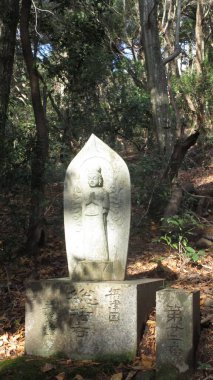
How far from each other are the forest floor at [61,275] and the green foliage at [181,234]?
0.16m

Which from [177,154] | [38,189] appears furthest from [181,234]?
[38,189]

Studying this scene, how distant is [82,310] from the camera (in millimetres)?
5645

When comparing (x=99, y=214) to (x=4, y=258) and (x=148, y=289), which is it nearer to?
(x=148, y=289)

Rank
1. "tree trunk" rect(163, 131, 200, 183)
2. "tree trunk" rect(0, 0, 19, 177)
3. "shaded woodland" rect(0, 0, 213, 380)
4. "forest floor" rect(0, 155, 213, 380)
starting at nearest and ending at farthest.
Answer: "forest floor" rect(0, 155, 213, 380) → "shaded woodland" rect(0, 0, 213, 380) → "tree trunk" rect(0, 0, 19, 177) → "tree trunk" rect(163, 131, 200, 183)

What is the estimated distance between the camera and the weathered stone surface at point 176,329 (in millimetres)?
4891

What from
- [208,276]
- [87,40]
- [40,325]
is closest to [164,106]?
[87,40]

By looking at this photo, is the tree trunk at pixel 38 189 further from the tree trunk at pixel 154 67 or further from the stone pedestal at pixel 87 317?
the stone pedestal at pixel 87 317

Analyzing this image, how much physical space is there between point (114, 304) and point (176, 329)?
2.69 feet

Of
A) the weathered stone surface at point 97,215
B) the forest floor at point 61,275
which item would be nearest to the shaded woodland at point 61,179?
the forest floor at point 61,275

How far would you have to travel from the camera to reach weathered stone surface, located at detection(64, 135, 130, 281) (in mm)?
5906

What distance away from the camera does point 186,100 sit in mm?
18047

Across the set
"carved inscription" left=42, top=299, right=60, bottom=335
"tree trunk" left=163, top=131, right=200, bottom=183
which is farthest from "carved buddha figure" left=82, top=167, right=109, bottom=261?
"tree trunk" left=163, top=131, right=200, bottom=183

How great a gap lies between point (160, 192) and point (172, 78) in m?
10.8

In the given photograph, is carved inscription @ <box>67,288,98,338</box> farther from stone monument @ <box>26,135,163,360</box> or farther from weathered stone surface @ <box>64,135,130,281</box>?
weathered stone surface @ <box>64,135,130,281</box>
